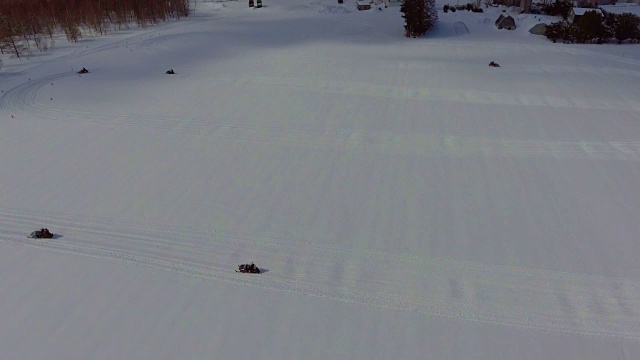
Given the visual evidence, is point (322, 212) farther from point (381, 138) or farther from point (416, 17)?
point (416, 17)

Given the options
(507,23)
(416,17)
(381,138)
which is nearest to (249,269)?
(381,138)

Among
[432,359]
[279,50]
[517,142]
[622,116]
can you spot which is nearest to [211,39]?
[279,50]

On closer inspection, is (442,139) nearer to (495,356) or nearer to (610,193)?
(610,193)

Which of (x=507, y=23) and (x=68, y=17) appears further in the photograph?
(x=507, y=23)

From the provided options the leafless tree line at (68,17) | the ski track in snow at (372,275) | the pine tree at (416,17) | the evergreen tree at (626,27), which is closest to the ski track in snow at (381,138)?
the ski track in snow at (372,275)

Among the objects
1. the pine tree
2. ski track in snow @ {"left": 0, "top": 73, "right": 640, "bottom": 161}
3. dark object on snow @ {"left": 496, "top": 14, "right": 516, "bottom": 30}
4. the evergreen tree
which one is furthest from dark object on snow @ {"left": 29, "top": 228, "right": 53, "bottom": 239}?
the evergreen tree
